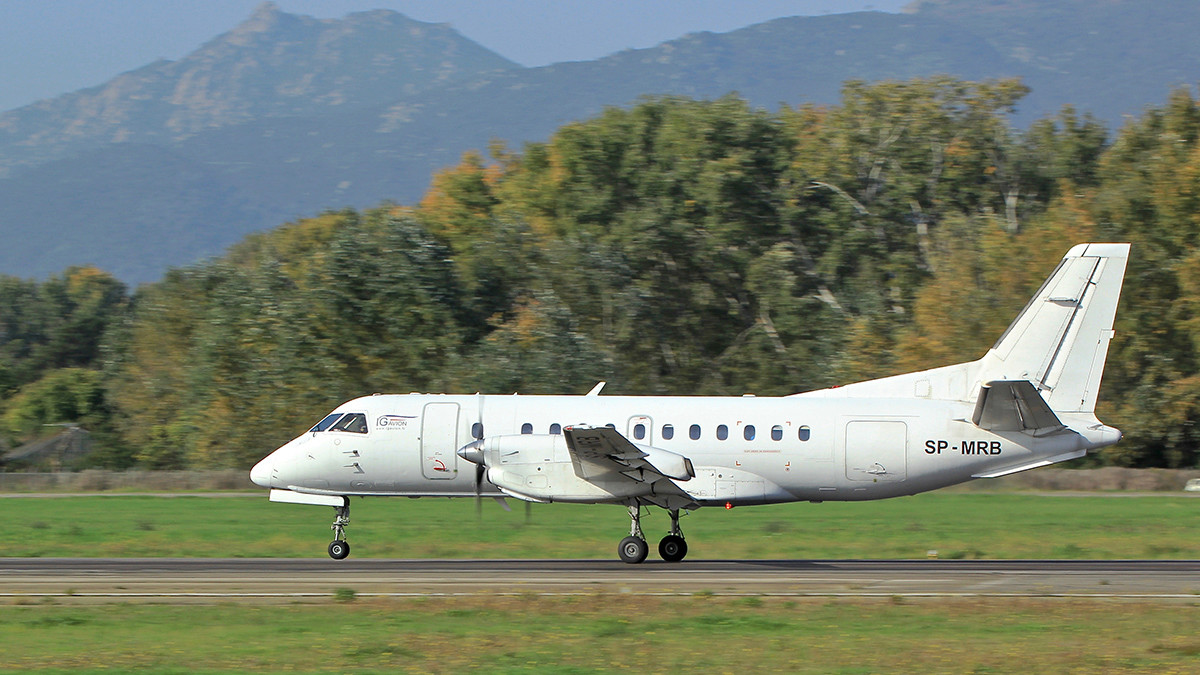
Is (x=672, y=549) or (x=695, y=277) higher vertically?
(x=695, y=277)

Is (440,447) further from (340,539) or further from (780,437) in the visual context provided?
(780,437)

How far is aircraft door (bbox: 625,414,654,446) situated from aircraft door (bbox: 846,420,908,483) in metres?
3.32

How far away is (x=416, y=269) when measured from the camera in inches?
1916

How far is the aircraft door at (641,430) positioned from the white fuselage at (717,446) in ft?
0.06

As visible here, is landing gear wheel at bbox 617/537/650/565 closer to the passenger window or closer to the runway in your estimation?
the runway

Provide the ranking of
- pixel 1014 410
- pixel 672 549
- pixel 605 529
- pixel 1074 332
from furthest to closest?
1. pixel 605 529
2. pixel 672 549
3. pixel 1074 332
4. pixel 1014 410

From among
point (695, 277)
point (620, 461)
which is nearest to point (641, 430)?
point (620, 461)

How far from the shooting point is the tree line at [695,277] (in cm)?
4425

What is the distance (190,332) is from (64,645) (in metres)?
51.2

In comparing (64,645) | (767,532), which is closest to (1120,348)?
(767,532)

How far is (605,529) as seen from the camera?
27.5m

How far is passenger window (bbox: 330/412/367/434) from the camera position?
22125 mm

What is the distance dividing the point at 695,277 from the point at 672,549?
121 ft

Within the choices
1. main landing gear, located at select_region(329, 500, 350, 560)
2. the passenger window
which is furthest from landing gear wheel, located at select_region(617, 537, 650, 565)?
the passenger window
